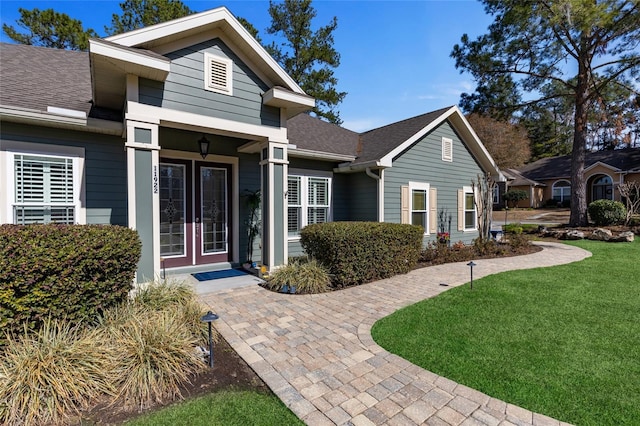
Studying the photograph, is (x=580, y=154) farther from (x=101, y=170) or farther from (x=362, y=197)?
(x=101, y=170)

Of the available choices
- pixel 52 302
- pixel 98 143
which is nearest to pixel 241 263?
pixel 98 143

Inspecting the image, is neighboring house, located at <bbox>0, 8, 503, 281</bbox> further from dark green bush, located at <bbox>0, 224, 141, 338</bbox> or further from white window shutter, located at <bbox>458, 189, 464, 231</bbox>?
white window shutter, located at <bbox>458, 189, 464, 231</bbox>

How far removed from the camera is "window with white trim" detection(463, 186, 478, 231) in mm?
11539

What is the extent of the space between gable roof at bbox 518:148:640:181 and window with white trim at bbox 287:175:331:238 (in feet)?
88.4

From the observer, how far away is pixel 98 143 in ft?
19.0

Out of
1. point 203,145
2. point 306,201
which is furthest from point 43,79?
point 306,201

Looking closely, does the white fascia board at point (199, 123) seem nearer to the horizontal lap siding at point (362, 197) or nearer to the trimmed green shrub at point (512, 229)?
the horizontal lap siding at point (362, 197)

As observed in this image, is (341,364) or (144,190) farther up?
(144,190)

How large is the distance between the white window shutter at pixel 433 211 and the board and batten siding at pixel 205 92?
20.5 ft

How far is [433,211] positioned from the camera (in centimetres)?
1030

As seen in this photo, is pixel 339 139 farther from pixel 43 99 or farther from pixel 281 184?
pixel 43 99

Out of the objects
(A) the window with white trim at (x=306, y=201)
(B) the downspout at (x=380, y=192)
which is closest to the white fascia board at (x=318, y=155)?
(A) the window with white trim at (x=306, y=201)

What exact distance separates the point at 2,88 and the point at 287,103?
16.8ft

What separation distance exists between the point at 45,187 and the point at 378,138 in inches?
357
